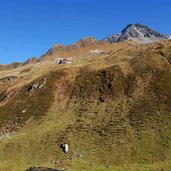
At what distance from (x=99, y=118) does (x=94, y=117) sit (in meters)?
1.41

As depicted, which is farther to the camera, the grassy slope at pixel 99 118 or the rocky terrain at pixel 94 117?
the grassy slope at pixel 99 118

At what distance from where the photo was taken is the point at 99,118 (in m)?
83.4

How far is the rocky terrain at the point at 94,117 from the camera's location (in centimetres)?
6994

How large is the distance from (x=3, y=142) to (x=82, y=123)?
55.0 ft

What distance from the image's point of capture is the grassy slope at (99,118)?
230 ft

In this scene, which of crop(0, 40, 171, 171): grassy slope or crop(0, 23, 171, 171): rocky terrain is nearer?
crop(0, 23, 171, 171): rocky terrain

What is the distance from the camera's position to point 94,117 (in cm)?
8438

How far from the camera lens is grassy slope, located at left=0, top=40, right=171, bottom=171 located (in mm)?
70125

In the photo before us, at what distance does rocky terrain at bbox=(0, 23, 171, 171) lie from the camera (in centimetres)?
6994

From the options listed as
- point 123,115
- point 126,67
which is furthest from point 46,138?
point 126,67

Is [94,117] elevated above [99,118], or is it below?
above

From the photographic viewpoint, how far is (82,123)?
8250 cm

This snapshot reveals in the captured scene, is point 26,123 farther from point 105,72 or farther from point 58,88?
point 105,72

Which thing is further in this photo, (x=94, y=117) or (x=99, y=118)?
(x=94, y=117)
